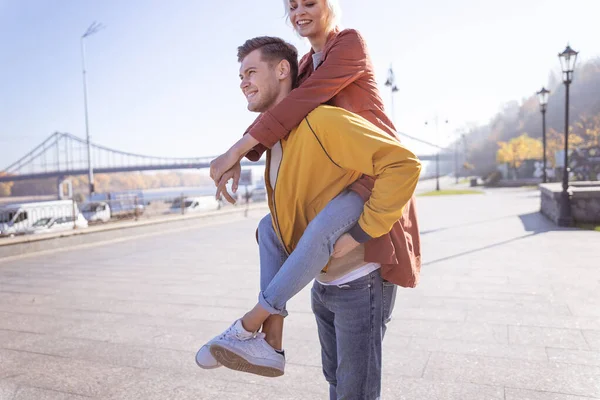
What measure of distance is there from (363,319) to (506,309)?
11.2ft

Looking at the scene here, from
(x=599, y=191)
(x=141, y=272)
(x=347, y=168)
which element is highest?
(x=347, y=168)

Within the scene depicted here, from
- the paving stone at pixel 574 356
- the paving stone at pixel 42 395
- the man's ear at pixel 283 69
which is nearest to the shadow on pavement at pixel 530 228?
the paving stone at pixel 574 356

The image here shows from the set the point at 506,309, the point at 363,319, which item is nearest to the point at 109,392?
the point at 363,319

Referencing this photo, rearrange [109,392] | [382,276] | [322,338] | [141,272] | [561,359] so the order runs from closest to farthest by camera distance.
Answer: [382,276]
[322,338]
[109,392]
[561,359]
[141,272]

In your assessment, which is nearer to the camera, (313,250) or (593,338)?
(313,250)

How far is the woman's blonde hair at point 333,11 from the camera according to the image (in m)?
1.54

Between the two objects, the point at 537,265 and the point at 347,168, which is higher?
the point at 347,168

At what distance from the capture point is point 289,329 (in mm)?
3986

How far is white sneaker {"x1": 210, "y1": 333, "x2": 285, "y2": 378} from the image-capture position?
1.35 m

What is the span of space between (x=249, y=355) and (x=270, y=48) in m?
0.90

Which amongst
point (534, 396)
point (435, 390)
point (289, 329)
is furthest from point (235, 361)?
point (289, 329)

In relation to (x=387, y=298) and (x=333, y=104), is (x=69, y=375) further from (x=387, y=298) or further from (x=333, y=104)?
(x=333, y=104)

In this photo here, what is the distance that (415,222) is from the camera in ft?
5.12

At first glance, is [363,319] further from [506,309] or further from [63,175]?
[63,175]
